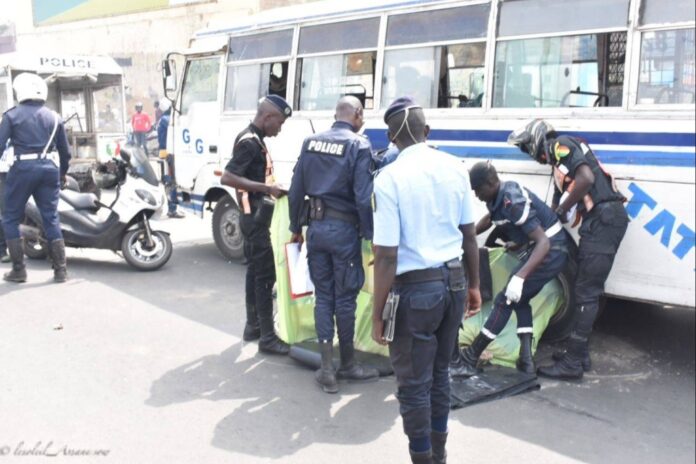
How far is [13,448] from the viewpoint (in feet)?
11.6

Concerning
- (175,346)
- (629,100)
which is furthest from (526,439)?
(175,346)

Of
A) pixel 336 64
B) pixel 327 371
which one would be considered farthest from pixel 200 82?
pixel 327 371

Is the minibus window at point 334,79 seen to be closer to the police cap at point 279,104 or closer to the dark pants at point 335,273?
the police cap at point 279,104

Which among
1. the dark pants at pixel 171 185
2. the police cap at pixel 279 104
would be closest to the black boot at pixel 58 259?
the dark pants at pixel 171 185

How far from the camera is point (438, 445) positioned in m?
3.34

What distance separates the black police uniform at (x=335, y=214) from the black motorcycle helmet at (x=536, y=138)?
3.98 feet

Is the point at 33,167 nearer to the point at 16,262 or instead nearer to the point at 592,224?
the point at 16,262

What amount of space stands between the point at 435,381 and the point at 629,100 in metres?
2.48

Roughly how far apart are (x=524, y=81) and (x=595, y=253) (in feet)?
4.81

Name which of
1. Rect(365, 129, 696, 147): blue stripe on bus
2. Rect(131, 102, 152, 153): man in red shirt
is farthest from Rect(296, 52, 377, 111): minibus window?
Rect(131, 102, 152, 153): man in red shirt

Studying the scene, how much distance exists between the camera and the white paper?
4.57 meters

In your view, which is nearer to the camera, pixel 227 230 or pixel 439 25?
pixel 439 25

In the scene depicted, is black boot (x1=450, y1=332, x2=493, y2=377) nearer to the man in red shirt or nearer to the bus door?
the bus door

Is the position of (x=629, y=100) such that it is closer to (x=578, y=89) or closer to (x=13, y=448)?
(x=578, y=89)
